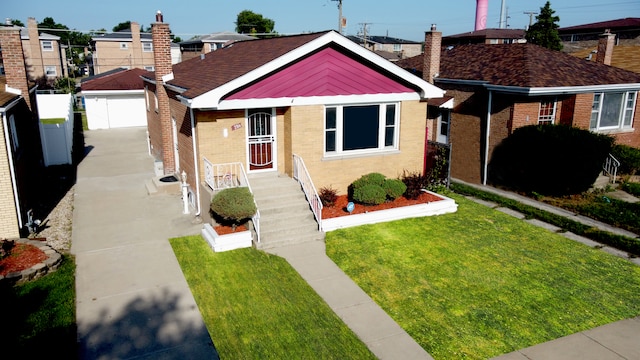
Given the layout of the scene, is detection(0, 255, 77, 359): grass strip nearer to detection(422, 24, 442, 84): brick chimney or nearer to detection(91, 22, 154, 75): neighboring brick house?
detection(422, 24, 442, 84): brick chimney

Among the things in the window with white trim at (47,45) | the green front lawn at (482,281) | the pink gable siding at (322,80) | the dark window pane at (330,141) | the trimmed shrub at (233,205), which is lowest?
the green front lawn at (482,281)

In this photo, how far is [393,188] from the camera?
48.3ft

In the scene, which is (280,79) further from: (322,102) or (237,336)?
(237,336)

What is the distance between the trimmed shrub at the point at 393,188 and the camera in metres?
14.7

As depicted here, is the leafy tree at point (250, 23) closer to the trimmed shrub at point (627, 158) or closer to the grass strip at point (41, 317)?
the trimmed shrub at point (627, 158)

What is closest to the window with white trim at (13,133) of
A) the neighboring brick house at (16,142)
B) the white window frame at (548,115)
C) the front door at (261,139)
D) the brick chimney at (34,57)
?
the neighboring brick house at (16,142)

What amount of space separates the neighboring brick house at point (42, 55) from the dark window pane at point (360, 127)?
49.3 m

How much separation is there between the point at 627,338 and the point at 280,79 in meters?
10.3

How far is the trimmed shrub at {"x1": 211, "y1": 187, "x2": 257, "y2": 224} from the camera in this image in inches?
474

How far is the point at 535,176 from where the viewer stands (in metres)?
16.6

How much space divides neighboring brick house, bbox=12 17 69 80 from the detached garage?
85.3ft

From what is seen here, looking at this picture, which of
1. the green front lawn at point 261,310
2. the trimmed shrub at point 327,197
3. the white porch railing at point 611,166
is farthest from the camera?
the white porch railing at point 611,166

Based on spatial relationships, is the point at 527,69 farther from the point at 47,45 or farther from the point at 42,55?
the point at 47,45

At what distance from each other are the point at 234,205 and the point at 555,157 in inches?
420
